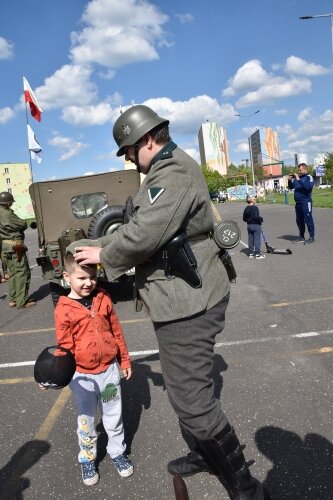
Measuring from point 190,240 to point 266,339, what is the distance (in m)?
2.86

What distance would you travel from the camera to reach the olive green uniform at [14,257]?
7.34m

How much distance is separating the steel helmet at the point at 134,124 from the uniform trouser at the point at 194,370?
0.99 meters

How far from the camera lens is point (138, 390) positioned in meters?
3.62

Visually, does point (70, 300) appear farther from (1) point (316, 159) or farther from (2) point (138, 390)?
(1) point (316, 159)

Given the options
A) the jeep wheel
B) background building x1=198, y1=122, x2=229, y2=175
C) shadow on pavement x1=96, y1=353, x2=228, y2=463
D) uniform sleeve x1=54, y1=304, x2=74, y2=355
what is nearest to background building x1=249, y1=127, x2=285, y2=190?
background building x1=198, y1=122, x2=229, y2=175

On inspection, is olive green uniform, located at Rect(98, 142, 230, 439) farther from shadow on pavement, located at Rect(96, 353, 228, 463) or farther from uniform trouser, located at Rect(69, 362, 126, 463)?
shadow on pavement, located at Rect(96, 353, 228, 463)

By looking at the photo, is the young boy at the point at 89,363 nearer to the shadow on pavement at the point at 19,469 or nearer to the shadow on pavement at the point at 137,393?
the shadow on pavement at the point at 137,393

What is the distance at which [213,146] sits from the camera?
155 m

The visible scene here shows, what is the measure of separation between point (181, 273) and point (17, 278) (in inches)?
244

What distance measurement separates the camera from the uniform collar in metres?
2.00

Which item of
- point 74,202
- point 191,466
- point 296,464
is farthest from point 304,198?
point 191,466

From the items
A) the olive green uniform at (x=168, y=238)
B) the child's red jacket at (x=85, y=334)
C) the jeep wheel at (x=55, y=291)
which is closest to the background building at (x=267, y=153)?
the jeep wheel at (x=55, y=291)

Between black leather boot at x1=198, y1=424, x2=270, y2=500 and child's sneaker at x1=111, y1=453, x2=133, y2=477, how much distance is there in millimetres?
683

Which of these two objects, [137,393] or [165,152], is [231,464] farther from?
[165,152]
